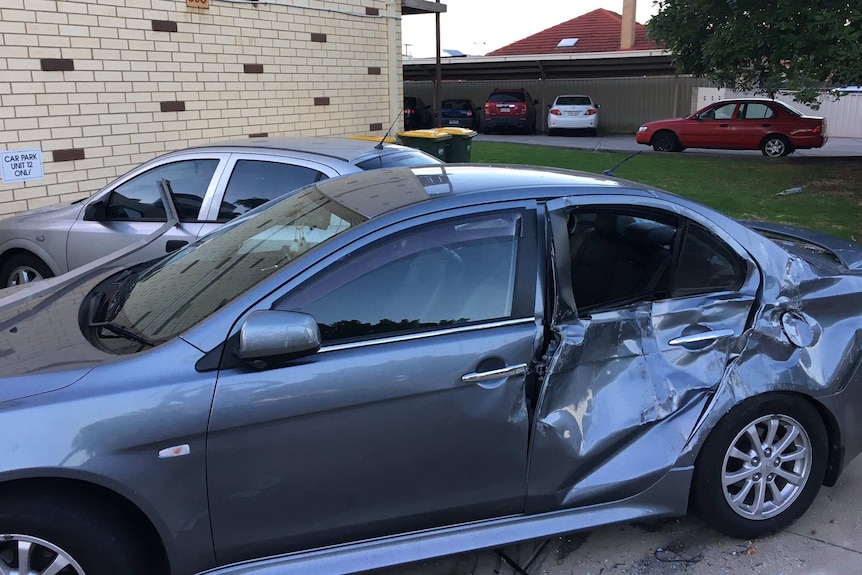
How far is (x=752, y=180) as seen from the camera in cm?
1327

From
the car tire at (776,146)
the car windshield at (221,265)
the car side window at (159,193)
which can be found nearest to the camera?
the car windshield at (221,265)

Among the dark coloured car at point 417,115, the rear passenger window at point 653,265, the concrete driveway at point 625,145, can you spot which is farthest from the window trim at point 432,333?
the dark coloured car at point 417,115

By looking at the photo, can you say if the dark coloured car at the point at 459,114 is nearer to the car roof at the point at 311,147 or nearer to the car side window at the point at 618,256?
the car roof at the point at 311,147

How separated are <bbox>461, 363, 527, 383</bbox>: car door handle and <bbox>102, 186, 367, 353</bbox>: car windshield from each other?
730 mm

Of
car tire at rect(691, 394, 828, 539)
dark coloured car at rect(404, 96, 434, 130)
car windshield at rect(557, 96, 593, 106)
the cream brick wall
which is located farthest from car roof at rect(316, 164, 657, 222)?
dark coloured car at rect(404, 96, 434, 130)

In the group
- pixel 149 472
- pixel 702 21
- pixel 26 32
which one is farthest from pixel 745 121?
pixel 149 472

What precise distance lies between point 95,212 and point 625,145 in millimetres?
20422

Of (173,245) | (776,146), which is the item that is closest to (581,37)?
(776,146)

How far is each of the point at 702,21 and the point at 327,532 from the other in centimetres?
1445

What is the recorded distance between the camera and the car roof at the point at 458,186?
283cm

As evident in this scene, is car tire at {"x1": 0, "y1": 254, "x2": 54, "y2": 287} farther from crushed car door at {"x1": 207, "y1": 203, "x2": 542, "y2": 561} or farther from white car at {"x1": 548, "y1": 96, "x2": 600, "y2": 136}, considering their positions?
white car at {"x1": 548, "y1": 96, "x2": 600, "y2": 136}

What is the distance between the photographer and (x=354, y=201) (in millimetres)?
3031

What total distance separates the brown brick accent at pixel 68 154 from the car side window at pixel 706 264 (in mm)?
8087

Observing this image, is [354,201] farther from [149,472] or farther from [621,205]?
[149,472]
